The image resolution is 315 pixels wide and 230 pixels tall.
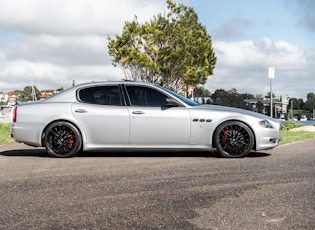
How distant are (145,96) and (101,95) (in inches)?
32.1

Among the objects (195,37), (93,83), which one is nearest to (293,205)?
(93,83)

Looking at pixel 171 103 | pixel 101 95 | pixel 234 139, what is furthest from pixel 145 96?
pixel 234 139

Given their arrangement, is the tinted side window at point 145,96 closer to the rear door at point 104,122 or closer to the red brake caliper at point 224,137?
the rear door at point 104,122

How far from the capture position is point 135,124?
8469 millimetres

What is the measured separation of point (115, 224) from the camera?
377 centimetres

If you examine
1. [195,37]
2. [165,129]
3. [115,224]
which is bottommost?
[115,224]

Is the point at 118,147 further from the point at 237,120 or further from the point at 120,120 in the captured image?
the point at 237,120

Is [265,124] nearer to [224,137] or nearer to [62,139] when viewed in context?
[224,137]

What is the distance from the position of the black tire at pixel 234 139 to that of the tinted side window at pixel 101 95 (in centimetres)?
192

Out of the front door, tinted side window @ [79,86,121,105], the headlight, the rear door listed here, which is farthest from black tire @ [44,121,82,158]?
the headlight

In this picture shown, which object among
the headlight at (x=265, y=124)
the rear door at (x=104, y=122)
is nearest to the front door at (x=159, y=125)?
the rear door at (x=104, y=122)

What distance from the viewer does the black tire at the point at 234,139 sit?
834 cm

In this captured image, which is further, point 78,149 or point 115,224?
point 78,149

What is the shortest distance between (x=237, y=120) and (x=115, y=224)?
500 cm
